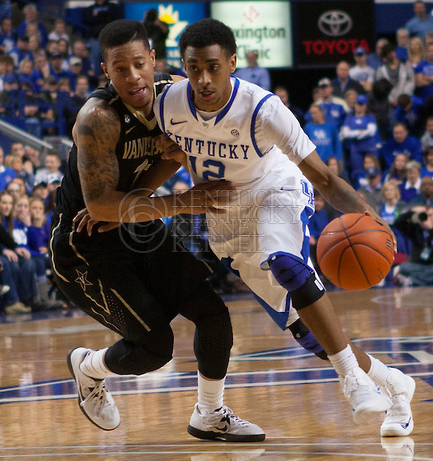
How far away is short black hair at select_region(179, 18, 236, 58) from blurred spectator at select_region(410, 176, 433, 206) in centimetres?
809

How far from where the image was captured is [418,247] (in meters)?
11.3

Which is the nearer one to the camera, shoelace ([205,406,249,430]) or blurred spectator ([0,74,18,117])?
shoelace ([205,406,249,430])

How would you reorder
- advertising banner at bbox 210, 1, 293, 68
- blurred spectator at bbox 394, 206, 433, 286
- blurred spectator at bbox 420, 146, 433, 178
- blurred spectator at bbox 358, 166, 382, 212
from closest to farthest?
blurred spectator at bbox 394, 206, 433, 286 → blurred spectator at bbox 358, 166, 382, 212 → blurred spectator at bbox 420, 146, 433, 178 → advertising banner at bbox 210, 1, 293, 68

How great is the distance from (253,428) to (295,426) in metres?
0.24

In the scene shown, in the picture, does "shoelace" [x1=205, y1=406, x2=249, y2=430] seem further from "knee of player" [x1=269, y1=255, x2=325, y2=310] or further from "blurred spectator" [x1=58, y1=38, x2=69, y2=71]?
"blurred spectator" [x1=58, y1=38, x2=69, y2=71]

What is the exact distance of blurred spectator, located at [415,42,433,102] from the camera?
46.2 ft

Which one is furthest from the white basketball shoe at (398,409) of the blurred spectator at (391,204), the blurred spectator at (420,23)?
the blurred spectator at (420,23)

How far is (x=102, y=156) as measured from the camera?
13.0ft

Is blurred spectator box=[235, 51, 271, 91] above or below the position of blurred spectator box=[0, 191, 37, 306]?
above

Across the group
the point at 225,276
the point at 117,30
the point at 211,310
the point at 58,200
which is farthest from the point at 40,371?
the point at 225,276

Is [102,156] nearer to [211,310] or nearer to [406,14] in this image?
[211,310]

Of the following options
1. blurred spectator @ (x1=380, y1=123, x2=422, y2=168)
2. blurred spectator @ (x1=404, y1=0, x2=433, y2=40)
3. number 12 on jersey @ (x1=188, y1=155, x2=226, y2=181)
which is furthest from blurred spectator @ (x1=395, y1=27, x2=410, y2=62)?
number 12 on jersey @ (x1=188, y1=155, x2=226, y2=181)

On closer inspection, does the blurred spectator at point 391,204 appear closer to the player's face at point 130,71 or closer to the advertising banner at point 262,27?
the advertising banner at point 262,27

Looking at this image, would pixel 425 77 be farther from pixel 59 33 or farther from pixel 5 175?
pixel 5 175
